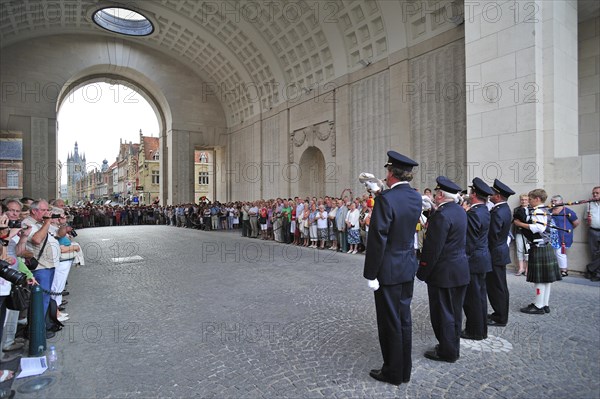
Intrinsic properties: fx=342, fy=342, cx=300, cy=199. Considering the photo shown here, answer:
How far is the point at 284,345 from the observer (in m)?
4.40

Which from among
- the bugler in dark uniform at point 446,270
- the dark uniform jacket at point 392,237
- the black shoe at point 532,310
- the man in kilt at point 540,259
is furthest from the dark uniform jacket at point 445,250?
the black shoe at point 532,310

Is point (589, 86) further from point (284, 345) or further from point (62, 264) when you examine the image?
point (62, 264)

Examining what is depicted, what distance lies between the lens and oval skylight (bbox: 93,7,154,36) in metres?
28.2

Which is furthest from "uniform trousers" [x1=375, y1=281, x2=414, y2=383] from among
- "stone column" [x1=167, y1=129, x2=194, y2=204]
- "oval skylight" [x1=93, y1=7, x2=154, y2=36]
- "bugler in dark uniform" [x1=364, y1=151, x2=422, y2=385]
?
"stone column" [x1=167, y1=129, x2=194, y2=204]

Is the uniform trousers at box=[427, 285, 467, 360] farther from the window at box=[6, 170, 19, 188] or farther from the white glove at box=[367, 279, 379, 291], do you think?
the window at box=[6, 170, 19, 188]

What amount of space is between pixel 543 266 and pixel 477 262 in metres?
1.65

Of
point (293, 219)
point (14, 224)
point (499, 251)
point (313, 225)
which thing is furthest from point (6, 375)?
point (293, 219)

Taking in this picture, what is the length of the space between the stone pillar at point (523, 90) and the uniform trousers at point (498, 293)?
4.87 meters

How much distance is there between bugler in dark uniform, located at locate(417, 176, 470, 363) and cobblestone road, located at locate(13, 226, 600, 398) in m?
0.27

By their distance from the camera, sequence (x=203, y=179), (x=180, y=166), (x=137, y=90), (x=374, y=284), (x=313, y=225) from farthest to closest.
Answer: (x=203, y=179) < (x=137, y=90) < (x=180, y=166) < (x=313, y=225) < (x=374, y=284)

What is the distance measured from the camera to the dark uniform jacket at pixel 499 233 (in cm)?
518

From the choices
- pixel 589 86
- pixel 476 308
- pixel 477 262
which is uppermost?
pixel 589 86

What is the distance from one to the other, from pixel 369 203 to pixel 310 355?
27.5 feet

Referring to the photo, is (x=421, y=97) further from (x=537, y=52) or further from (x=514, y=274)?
(x=514, y=274)
